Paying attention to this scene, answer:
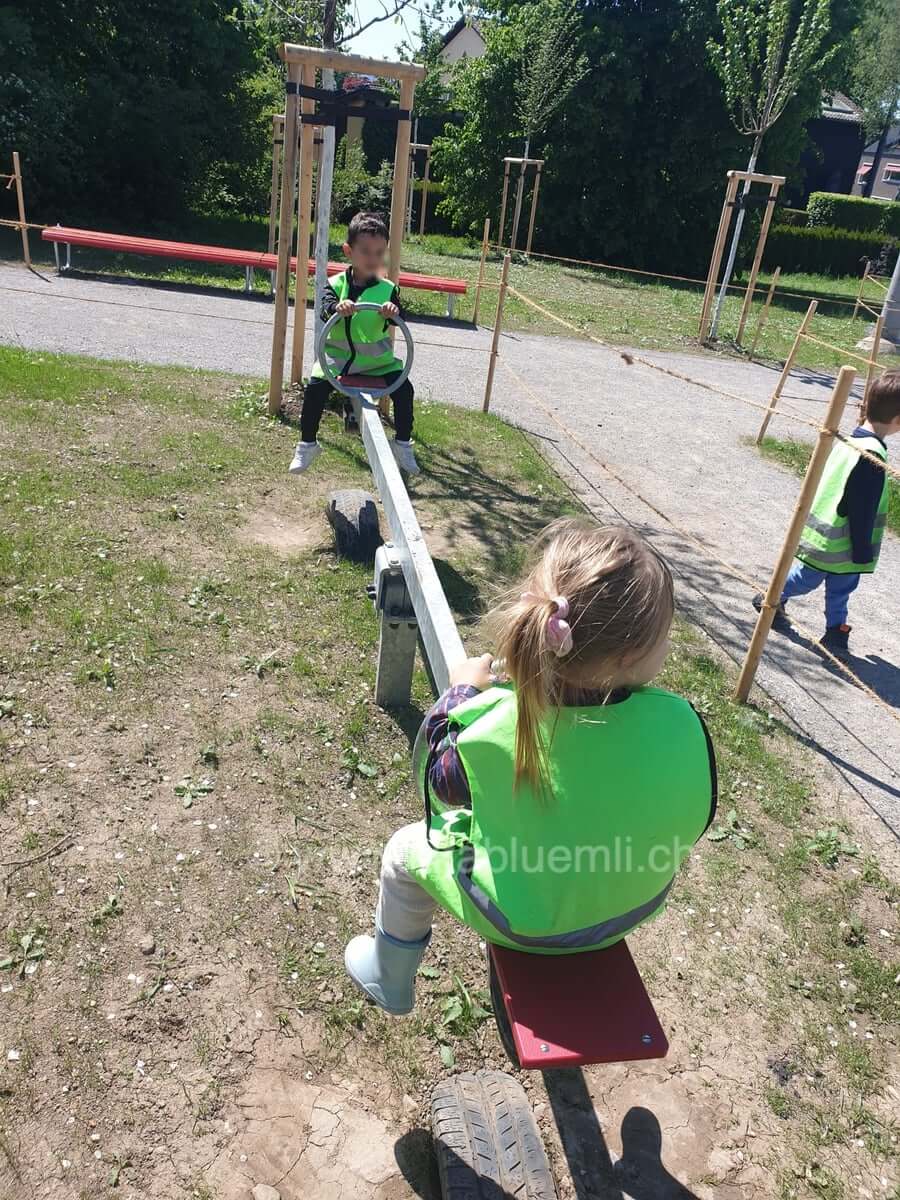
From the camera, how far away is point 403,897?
6.81 feet

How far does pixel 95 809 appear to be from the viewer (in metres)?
3.27

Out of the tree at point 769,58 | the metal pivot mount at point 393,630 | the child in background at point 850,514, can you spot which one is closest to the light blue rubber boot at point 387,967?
the metal pivot mount at point 393,630

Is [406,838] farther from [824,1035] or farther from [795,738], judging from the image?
[795,738]

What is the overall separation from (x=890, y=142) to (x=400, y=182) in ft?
220

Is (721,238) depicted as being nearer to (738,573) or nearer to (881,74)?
(738,573)

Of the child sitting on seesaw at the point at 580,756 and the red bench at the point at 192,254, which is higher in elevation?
the child sitting on seesaw at the point at 580,756

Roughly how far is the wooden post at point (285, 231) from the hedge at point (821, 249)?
956 inches

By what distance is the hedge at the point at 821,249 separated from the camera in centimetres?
2770

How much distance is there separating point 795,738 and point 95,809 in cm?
313

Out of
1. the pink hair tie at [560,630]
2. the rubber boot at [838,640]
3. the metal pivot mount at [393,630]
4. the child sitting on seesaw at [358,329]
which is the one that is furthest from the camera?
the child sitting on seesaw at [358,329]

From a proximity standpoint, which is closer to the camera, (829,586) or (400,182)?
(829,586)

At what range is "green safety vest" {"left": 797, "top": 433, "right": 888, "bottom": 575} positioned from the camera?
4.84 m

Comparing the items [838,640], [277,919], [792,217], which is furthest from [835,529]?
[792,217]

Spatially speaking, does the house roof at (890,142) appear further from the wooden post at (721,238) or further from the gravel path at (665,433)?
the gravel path at (665,433)
